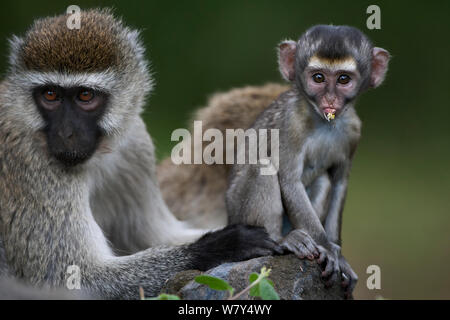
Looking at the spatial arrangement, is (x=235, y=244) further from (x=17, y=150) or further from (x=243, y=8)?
(x=243, y=8)

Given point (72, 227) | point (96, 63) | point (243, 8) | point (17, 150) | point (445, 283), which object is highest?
point (243, 8)

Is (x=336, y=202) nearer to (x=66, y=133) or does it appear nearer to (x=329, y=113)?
(x=329, y=113)

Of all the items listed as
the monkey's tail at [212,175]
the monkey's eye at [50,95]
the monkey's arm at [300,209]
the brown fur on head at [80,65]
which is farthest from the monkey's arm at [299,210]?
the monkey's tail at [212,175]

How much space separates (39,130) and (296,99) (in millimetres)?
1653

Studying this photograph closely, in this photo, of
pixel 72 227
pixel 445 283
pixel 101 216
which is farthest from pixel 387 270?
pixel 72 227

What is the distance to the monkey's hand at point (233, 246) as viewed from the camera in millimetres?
5516

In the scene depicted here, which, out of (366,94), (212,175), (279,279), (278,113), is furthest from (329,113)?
(366,94)

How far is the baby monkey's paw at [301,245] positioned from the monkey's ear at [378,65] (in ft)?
3.53

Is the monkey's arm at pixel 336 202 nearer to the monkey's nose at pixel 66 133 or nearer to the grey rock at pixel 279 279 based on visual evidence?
the grey rock at pixel 279 279

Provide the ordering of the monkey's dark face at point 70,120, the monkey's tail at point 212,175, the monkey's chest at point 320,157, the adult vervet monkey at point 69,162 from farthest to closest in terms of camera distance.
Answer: the monkey's tail at point 212,175
the monkey's chest at point 320,157
the adult vervet monkey at point 69,162
the monkey's dark face at point 70,120

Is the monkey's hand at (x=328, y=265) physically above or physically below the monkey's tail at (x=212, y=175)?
below

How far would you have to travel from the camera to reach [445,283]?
11.1 metres

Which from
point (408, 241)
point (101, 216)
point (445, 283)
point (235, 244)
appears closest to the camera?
point (235, 244)

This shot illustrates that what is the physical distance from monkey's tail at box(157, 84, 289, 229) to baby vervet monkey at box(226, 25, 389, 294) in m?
2.21
